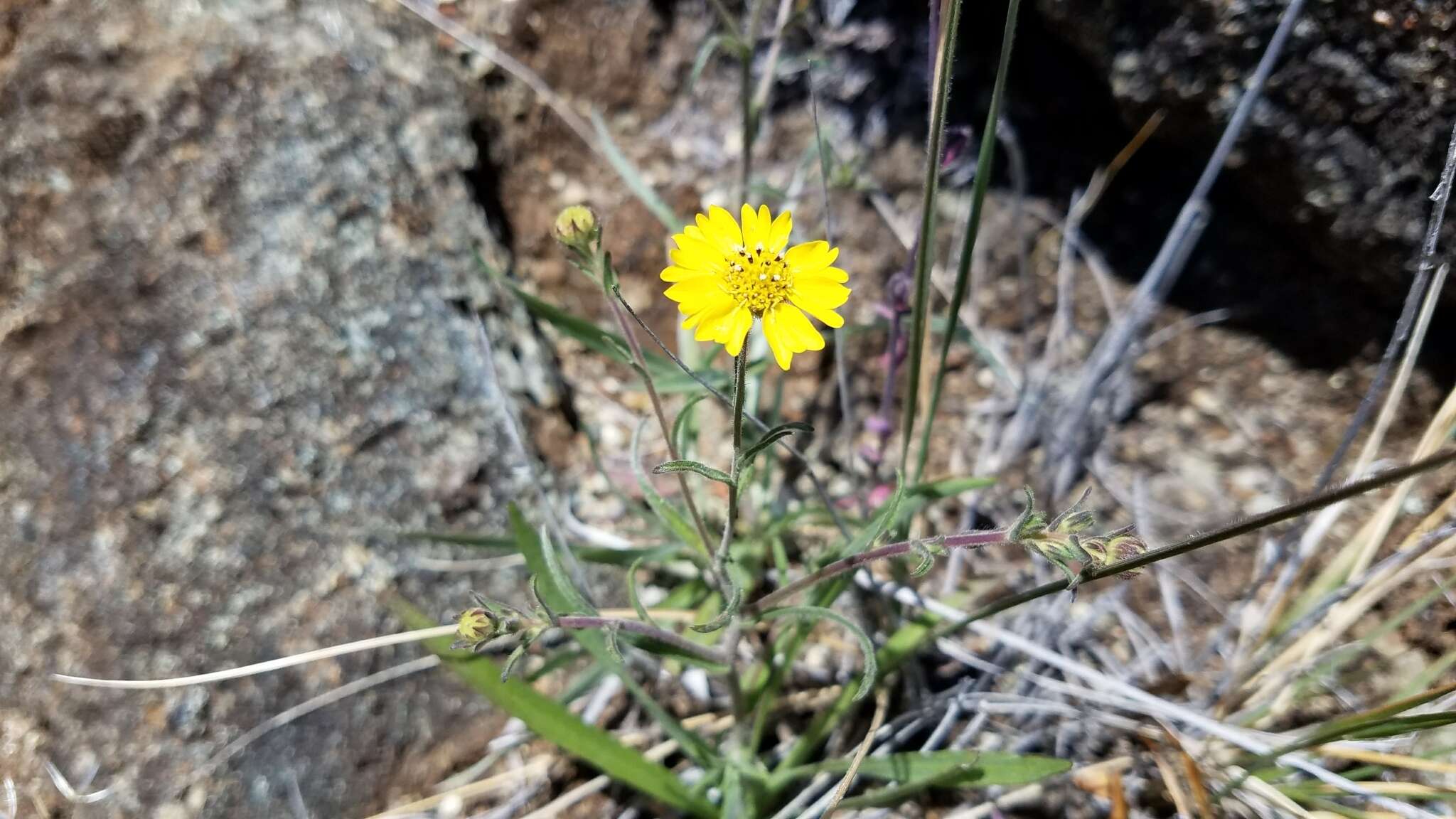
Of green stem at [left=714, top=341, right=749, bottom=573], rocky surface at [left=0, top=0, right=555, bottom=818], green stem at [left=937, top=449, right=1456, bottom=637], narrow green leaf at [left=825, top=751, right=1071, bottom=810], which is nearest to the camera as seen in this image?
green stem at [left=937, top=449, right=1456, bottom=637]

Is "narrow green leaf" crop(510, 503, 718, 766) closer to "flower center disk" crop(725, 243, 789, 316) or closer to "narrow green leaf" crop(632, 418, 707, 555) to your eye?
"narrow green leaf" crop(632, 418, 707, 555)

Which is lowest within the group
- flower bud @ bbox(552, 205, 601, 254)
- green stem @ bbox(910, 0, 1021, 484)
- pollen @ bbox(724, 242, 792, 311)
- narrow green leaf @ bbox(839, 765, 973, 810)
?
narrow green leaf @ bbox(839, 765, 973, 810)

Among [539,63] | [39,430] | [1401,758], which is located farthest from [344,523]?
[1401,758]

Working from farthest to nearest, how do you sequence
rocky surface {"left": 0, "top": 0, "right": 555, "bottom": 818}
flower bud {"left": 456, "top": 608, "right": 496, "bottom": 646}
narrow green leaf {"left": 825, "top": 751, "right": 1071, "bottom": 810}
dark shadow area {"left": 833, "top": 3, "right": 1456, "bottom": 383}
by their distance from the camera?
dark shadow area {"left": 833, "top": 3, "right": 1456, "bottom": 383}
rocky surface {"left": 0, "top": 0, "right": 555, "bottom": 818}
narrow green leaf {"left": 825, "top": 751, "right": 1071, "bottom": 810}
flower bud {"left": 456, "top": 608, "right": 496, "bottom": 646}

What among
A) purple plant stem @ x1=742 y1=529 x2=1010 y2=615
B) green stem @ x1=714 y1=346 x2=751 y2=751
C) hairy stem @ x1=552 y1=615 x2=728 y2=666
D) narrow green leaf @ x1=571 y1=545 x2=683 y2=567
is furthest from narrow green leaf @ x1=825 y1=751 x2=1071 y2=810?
narrow green leaf @ x1=571 y1=545 x2=683 y2=567

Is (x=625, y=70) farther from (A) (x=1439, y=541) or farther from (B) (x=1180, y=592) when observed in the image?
(A) (x=1439, y=541)

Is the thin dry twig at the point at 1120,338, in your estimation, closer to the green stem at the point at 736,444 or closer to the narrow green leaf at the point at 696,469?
the green stem at the point at 736,444
